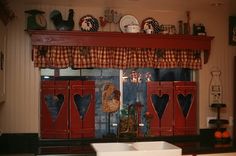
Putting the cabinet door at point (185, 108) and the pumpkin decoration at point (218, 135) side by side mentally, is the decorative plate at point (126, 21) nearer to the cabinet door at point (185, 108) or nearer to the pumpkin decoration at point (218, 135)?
the cabinet door at point (185, 108)

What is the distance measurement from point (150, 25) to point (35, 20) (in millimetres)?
1324

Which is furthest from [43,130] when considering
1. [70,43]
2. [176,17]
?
[176,17]

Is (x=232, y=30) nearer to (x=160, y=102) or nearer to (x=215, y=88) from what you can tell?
(x=215, y=88)

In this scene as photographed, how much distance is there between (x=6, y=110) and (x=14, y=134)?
0.89 feet

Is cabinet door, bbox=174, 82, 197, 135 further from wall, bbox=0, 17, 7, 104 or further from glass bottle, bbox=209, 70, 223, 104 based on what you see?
wall, bbox=0, 17, 7, 104

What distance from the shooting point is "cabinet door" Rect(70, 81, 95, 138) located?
3.60 meters

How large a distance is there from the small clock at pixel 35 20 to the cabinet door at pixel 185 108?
5.70 ft

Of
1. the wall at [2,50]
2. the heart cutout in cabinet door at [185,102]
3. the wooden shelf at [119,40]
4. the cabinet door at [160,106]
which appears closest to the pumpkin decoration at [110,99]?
the cabinet door at [160,106]

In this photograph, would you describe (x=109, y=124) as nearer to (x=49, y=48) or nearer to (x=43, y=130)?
(x=43, y=130)

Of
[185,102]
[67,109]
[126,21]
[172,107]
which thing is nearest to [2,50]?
[67,109]

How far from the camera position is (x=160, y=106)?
387 cm

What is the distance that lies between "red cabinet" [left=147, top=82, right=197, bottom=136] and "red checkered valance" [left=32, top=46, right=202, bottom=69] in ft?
0.87

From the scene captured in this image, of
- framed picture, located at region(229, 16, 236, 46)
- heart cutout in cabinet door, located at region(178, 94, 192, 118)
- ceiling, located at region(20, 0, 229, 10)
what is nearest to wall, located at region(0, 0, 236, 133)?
ceiling, located at region(20, 0, 229, 10)

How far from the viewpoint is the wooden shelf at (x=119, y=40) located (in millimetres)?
3408
